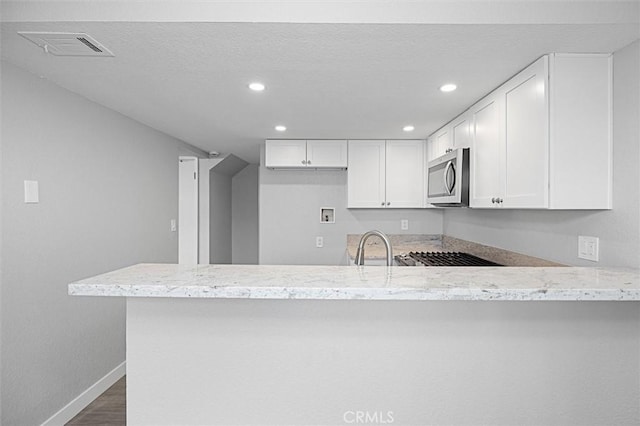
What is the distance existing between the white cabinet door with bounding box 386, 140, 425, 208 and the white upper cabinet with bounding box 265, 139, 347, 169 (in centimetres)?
54

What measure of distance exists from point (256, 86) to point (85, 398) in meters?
2.47

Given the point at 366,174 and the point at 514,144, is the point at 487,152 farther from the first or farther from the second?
the point at 366,174

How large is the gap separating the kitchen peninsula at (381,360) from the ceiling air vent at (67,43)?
114cm

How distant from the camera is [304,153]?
420 centimetres

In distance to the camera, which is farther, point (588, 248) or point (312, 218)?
point (312, 218)

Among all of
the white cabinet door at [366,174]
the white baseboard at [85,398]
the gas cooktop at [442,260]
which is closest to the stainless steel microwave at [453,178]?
the gas cooktop at [442,260]

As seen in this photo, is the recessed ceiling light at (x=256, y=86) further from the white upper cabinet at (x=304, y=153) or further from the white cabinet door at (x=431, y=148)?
the white cabinet door at (x=431, y=148)

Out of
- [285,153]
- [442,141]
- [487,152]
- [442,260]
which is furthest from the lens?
[285,153]

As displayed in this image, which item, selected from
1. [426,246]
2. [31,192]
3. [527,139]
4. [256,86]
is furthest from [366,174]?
[31,192]

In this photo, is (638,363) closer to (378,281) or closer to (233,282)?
(378,281)

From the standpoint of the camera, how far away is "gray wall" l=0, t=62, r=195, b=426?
6.77 feet

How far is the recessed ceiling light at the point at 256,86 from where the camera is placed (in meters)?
2.29

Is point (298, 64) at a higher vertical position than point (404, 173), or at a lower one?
higher

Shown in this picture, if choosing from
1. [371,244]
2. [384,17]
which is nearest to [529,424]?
[384,17]
